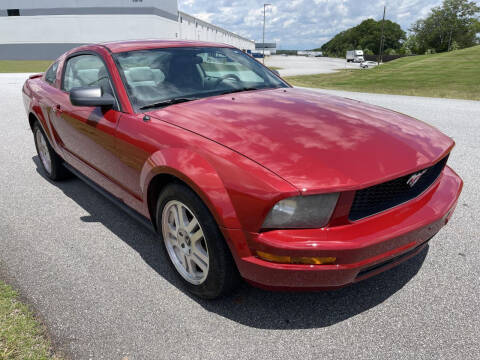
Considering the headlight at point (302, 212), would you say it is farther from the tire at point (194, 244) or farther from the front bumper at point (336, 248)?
the tire at point (194, 244)

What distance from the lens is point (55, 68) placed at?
4.45m

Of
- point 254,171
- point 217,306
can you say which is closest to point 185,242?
point 217,306

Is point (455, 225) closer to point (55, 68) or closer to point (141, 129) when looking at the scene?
point (141, 129)

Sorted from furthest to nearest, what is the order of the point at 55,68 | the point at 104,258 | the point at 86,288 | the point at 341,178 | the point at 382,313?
the point at 55,68, the point at 104,258, the point at 86,288, the point at 382,313, the point at 341,178

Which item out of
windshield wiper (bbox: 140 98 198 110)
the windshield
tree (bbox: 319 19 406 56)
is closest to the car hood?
windshield wiper (bbox: 140 98 198 110)

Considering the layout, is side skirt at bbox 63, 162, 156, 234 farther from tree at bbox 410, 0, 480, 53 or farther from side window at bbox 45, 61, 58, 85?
tree at bbox 410, 0, 480, 53

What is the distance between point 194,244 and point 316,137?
98 cm

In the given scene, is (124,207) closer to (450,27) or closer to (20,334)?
(20,334)

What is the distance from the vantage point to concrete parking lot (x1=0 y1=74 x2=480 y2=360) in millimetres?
2082

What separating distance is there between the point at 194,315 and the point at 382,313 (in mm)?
1127

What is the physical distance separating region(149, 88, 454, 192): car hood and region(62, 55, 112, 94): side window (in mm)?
816

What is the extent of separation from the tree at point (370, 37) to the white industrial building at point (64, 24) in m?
94.0

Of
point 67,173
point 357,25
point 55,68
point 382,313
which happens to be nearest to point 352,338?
point 382,313

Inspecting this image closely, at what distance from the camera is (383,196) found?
2100 mm
